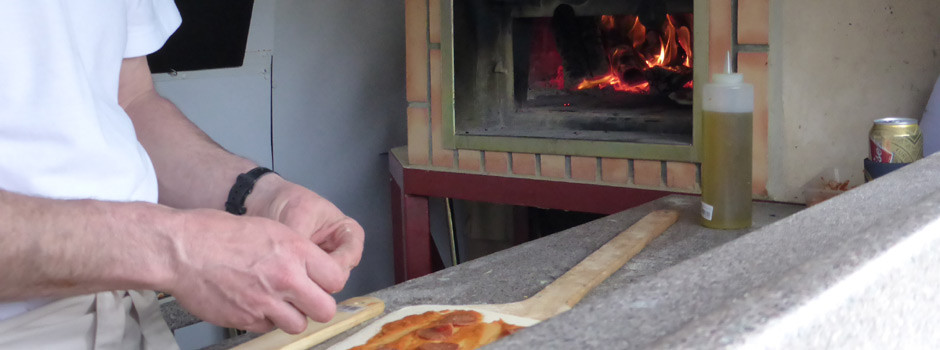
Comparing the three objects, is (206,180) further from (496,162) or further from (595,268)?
(496,162)

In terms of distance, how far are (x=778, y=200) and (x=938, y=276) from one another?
132 centimetres

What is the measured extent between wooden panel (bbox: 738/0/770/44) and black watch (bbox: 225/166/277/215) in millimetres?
1131

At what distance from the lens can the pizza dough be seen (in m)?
0.88

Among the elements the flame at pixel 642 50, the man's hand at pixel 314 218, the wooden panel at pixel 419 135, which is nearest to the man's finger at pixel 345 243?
the man's hand at pixel 314 218

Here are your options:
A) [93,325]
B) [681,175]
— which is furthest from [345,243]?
[681,175]

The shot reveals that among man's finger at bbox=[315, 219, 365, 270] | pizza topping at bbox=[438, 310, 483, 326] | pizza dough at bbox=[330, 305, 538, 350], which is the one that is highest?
man's finger at bbox=[315, 219, 365, 270]

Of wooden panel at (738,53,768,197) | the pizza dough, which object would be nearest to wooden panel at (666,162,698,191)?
wooden panel at (738,53,768,197)

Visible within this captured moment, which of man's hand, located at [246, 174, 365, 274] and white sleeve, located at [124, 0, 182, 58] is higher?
white sleeve, located at [124, 0, 182, 58]

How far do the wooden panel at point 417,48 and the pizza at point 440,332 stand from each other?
4.60ft

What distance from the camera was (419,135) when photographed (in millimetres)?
2332

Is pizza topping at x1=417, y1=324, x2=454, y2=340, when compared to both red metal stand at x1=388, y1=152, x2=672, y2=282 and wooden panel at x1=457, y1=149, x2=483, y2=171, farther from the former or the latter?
wooden panel at x1=457, y1=149, x2=483, y2=171

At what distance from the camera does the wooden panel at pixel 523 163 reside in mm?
2148

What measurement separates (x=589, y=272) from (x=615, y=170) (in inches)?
36.4

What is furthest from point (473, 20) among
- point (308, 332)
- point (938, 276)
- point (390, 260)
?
point (938, 276)
